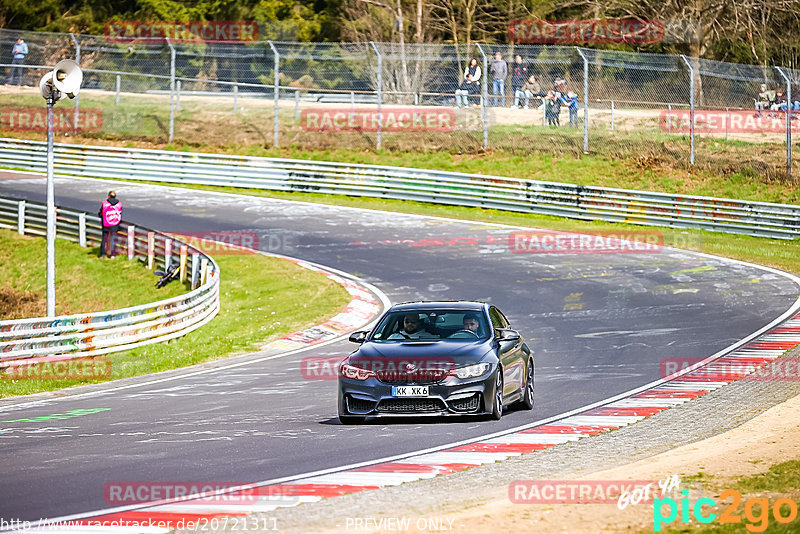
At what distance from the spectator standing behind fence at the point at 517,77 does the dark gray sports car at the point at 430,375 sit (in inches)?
939

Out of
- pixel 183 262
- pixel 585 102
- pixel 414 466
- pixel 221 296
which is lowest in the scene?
pixel 221 296

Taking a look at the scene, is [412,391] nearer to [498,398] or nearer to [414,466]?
[498,398]

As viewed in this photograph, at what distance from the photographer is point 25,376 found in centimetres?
1767

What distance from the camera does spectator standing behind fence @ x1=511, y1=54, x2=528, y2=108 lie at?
35.0 m

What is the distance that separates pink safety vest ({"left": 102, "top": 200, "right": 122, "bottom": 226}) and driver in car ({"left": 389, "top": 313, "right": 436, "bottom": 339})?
17.5 m

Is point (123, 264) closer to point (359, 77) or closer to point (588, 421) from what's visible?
point (359, 77)

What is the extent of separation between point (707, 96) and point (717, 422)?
24679mm

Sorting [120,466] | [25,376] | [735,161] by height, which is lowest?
[25,376]

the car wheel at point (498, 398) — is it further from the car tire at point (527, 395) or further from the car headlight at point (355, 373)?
the car headlight at point (355, 373)

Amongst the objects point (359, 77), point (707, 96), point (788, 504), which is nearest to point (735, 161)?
point (707, 96)

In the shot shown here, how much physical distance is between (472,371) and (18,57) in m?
36.2

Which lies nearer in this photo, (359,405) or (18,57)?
(359,405)

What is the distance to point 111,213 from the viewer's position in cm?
2858

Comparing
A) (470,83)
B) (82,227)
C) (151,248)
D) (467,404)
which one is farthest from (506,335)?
(470,83)
